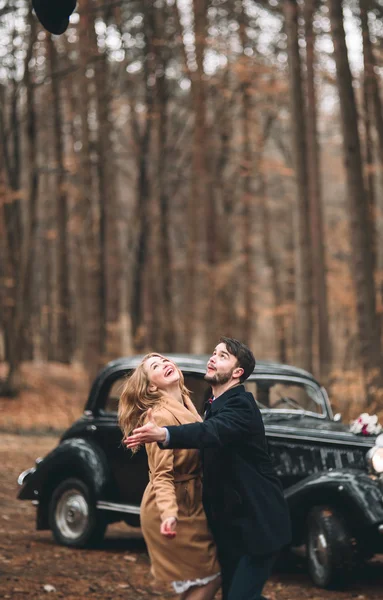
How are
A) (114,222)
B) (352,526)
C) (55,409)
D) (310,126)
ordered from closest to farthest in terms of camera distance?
(352,526)
(310,126)
(55,409)
(114,222)

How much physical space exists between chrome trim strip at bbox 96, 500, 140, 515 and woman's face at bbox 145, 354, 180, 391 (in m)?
Result: 3.96

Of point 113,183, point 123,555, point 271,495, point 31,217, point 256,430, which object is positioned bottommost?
point 123,555

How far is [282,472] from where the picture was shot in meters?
7.93

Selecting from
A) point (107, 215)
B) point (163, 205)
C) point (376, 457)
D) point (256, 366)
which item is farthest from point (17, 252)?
point (376, 457)

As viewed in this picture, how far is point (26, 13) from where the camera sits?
23344mm

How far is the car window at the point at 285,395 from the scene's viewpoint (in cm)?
845

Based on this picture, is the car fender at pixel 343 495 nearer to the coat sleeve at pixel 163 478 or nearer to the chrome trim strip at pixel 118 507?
the chrome trim strip at pixel 118 507

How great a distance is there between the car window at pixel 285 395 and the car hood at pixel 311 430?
14cm

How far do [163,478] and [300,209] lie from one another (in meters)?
12.1

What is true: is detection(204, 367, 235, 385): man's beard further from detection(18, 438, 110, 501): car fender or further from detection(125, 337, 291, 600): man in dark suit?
detection(18, 438, 110, 501): car fender

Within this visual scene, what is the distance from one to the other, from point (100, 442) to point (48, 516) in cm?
99

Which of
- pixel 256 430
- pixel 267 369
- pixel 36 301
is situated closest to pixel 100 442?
pixel 267 369

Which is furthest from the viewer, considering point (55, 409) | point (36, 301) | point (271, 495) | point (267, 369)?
point (36, 301)

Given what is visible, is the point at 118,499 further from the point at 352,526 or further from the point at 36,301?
the point at 36,301
